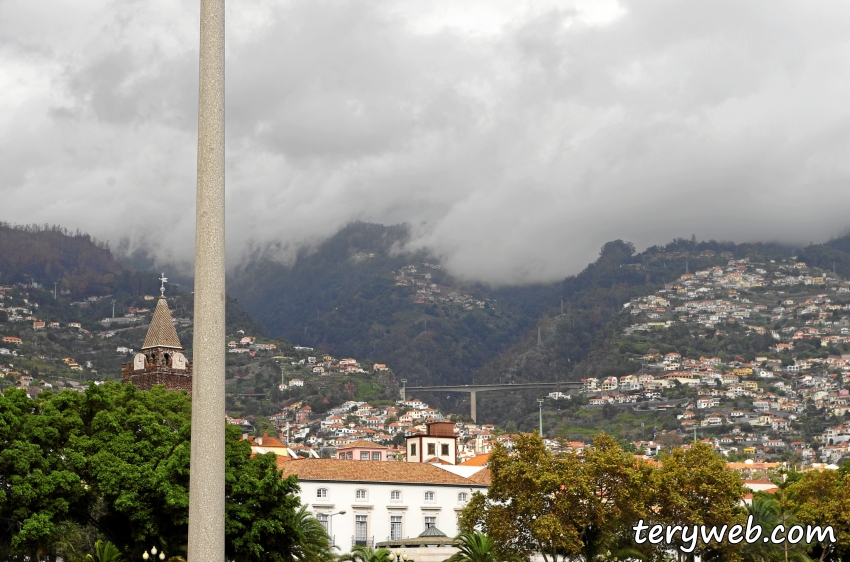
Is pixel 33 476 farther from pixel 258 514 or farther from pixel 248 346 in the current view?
pixel 248 346

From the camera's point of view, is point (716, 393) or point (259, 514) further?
point (716, 393)

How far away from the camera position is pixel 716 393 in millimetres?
190250

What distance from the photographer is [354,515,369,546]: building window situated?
5619cm

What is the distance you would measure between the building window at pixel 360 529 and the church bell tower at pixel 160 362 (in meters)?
21.2

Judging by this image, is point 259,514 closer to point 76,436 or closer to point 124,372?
point 76,436

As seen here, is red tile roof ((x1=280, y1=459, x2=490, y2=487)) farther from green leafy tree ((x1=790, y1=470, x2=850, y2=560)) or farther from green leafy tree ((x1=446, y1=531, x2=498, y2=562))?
green leafy tree ((x1=790, y1=470, x2=850, y2=560))

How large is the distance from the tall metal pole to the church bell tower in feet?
220

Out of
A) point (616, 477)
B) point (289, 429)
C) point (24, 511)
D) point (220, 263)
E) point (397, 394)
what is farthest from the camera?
point (397, 394)

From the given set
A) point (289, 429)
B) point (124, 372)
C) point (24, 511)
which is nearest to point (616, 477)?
point (24, 511)

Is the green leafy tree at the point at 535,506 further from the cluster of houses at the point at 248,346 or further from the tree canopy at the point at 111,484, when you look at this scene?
the cluster of houses at the point at 248,346

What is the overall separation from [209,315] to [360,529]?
1974 inches

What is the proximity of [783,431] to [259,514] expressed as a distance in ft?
502

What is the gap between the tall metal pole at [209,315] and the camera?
26.2 feet

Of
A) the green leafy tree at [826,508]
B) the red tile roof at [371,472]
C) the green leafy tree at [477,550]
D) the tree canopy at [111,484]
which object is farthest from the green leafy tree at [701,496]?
the red tile roof at [371,472]
